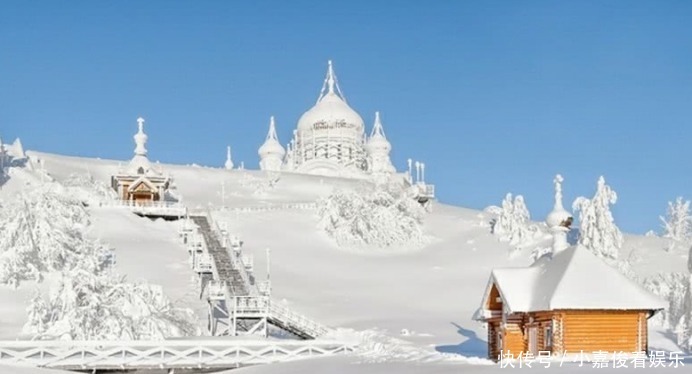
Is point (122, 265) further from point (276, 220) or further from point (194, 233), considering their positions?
point (276, 220)

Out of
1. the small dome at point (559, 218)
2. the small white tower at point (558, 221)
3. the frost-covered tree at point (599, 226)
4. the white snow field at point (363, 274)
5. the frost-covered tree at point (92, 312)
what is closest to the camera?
the small white tower at point (558, 221)

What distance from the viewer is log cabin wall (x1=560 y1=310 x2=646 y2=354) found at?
26844 mm

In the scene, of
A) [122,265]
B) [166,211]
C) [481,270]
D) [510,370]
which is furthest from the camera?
[166,211]

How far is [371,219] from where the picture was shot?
6359 centimetres

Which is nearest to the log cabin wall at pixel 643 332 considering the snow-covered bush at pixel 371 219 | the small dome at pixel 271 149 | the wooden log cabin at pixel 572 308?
the wooden log cabin at pixel 572 308

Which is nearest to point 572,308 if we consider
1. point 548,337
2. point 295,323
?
point 548,337

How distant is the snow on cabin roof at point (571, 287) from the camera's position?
2694cm

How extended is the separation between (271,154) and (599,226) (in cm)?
5148

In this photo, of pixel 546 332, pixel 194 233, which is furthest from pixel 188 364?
pixel 194 233

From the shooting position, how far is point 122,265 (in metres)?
49.0

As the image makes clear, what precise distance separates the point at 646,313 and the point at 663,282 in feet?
90.0

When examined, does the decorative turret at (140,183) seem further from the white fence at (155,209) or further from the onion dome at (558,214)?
the onion dome at (558,214)

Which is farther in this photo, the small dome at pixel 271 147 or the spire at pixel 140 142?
the small dome at pixel 271 147

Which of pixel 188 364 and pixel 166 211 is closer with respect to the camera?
pixel 188 364
